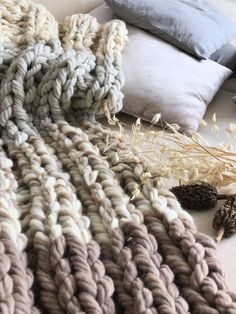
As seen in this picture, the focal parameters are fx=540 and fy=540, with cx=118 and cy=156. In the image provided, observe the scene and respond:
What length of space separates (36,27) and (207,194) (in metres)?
0.59

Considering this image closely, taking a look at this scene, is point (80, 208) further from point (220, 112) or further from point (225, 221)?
point (220, 112)

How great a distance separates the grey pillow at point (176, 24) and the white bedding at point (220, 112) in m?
0.12

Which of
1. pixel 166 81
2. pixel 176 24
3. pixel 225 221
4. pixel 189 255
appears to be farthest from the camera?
pixel 176 24

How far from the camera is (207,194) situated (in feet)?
3.11

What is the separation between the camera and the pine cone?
37.3 inches

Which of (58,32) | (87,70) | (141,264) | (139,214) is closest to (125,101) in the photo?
(87,70)

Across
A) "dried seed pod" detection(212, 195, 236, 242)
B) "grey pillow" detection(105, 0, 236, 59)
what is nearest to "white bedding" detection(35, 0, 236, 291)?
"dried seed pod" detection(212, 195, 236, 242)

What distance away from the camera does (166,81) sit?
1.23m

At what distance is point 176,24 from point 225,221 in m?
0.65

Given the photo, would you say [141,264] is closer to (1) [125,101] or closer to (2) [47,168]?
(2) [47,168]

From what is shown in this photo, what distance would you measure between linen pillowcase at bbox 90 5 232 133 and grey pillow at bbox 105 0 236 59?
0.02m

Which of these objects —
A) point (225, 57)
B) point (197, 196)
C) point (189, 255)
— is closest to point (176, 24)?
point (225, 57)

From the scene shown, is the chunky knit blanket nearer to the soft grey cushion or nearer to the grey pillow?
the grey pillow

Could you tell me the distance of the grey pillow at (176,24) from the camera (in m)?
1.36
